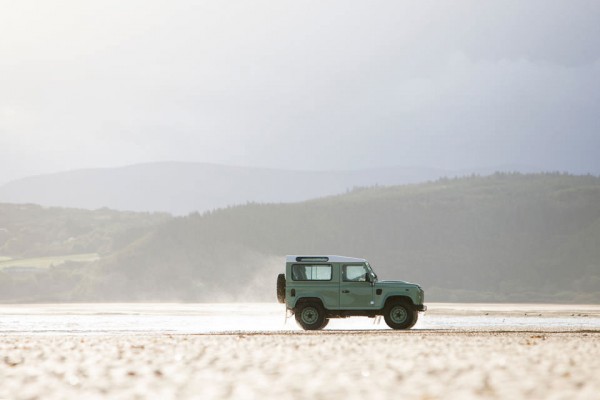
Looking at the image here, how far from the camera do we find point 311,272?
3225 cm

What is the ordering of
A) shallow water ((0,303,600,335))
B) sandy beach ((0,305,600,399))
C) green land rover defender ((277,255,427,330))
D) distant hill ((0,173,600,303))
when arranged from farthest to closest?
distant hill ((0,173,600,303)) < shallow water ((0,303,600,335)) < green land rover defender ((277,255,427,330)) < sandy beach ((0,305,600,399))

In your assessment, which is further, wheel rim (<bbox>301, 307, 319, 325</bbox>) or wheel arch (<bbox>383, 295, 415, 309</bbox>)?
wheel arch (<bbox>383, 295, 415, 309</bbox>)

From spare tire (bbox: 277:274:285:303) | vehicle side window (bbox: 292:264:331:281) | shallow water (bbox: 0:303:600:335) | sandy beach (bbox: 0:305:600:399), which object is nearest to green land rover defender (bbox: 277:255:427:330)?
vehicle side window (bbox: 292:264:331:281)

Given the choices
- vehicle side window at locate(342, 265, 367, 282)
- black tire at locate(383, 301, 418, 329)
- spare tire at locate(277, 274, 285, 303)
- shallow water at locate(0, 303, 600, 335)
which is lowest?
shallow water at locate(0, 303, 600, 335)

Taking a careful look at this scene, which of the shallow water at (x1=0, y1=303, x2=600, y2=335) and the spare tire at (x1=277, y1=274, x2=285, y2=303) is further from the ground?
the spare tire at (x1=277, y1=274, x2=285, y2=303)

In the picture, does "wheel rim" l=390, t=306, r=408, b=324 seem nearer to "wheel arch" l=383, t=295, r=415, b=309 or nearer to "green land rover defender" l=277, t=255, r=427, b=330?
"green land rover defender" l=277, t=255, r=427, b=330

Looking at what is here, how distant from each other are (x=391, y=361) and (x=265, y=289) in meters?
126

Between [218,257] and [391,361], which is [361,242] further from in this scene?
[391,361]

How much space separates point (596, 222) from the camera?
6590 inches

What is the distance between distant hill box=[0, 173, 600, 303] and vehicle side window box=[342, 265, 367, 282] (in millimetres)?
101261

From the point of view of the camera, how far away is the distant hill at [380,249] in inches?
5955

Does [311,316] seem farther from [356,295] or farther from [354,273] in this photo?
[354,273]

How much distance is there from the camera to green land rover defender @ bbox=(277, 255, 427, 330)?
32125mm

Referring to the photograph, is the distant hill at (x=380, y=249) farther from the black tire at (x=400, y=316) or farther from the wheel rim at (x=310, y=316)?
the black tire at (x=400, y=316)
